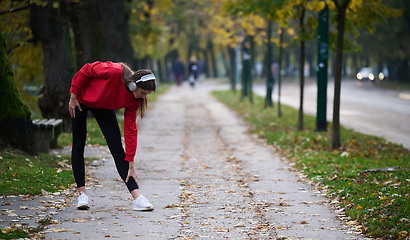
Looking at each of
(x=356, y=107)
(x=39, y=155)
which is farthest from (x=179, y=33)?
(x=39, y=155)

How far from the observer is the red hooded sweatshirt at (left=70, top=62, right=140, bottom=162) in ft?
22.1

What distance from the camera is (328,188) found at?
860 centimetres

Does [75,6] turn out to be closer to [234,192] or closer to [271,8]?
[271,8]

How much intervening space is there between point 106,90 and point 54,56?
8.35 meters

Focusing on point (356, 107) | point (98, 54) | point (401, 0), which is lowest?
point (356, 107)

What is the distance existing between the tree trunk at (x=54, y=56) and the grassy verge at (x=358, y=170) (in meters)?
4.74

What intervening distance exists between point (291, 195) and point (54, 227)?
10.5 feet

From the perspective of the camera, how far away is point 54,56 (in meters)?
14.7

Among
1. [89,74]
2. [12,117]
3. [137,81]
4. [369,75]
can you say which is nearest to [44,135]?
[12,117]

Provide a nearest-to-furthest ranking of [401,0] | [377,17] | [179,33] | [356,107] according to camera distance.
Result: [377,17] < [356,107] < [401,0] < [179,33]

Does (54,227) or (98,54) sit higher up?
(98,54)

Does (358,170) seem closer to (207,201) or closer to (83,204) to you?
(207,201)

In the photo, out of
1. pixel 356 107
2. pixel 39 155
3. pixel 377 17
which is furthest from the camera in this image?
pixel 356 107

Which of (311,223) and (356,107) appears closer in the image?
(311,223)
